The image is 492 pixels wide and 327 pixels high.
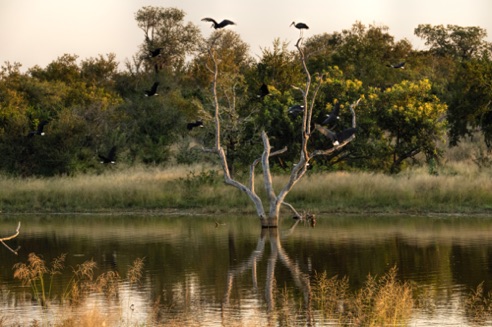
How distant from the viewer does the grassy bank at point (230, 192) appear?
116 feet

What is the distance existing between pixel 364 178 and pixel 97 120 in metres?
17.5

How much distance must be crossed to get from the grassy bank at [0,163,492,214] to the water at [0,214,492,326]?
63.9 inches

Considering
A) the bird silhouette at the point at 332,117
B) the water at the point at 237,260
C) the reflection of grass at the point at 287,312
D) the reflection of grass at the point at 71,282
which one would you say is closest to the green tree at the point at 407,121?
the water at the point at 237,260

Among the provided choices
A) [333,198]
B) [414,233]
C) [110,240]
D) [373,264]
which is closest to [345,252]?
[373,264]

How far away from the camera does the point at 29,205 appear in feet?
128

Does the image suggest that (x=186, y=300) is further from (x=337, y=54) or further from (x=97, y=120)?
(x=337, y=54)

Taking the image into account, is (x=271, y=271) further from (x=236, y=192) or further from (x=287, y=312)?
(x=236, y=192)

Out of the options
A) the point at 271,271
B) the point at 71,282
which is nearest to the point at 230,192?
the point at 271,271

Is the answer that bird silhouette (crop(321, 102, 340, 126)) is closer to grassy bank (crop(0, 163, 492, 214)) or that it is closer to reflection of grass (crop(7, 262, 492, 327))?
Result: grassy bank (crop(0, 163, 492, 214))

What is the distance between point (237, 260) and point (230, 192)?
43.9ft

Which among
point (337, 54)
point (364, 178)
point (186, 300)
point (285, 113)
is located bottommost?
point (186, 300)

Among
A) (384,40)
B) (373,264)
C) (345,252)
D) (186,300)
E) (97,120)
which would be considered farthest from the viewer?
(384,40)

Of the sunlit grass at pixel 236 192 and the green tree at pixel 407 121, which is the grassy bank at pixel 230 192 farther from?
the green tree at pixel 407 121

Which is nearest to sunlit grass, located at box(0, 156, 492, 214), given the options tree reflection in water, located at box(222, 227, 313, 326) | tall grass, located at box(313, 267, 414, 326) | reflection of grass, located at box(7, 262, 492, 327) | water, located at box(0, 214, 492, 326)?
water, located at box(0, 214, 492, 326)
